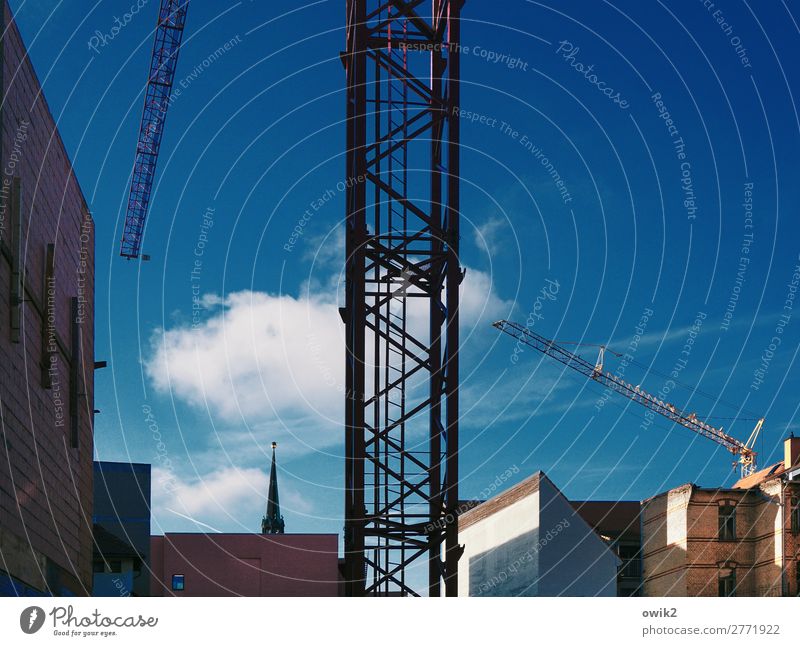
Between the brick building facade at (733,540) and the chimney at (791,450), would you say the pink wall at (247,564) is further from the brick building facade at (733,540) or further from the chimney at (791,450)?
the chimney at (791,450)

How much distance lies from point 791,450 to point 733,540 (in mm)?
6967

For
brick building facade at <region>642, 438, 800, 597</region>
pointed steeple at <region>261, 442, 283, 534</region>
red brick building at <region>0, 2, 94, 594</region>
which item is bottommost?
red brick building at <region>0, 2, 94, 594</region>

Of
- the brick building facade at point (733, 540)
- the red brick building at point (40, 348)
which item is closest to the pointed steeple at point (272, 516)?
the brick building facade at point (733, 540)

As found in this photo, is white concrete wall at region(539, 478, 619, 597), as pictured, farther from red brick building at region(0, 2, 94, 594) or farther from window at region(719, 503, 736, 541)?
window at region(719, 503, 736, 541)

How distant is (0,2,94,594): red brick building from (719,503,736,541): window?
40043mm

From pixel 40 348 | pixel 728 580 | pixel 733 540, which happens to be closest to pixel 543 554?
pixel 728 580

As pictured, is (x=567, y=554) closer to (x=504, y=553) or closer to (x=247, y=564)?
(x=504, y=553)

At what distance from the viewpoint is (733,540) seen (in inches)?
2506

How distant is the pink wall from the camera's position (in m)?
54.5

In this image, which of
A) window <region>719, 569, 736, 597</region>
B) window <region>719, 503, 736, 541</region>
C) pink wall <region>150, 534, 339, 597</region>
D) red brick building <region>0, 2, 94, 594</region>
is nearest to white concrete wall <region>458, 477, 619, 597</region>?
pink wall <region>150, 534, 339, 597</region>

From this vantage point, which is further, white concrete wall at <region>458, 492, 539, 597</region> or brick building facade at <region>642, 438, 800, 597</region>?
brick building facade at <region>642, 438, 800, 597</region>

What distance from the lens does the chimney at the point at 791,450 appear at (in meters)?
65.9

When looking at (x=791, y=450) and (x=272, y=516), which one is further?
(x=272, y=516)

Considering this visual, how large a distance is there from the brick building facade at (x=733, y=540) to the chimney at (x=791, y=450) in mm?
540
